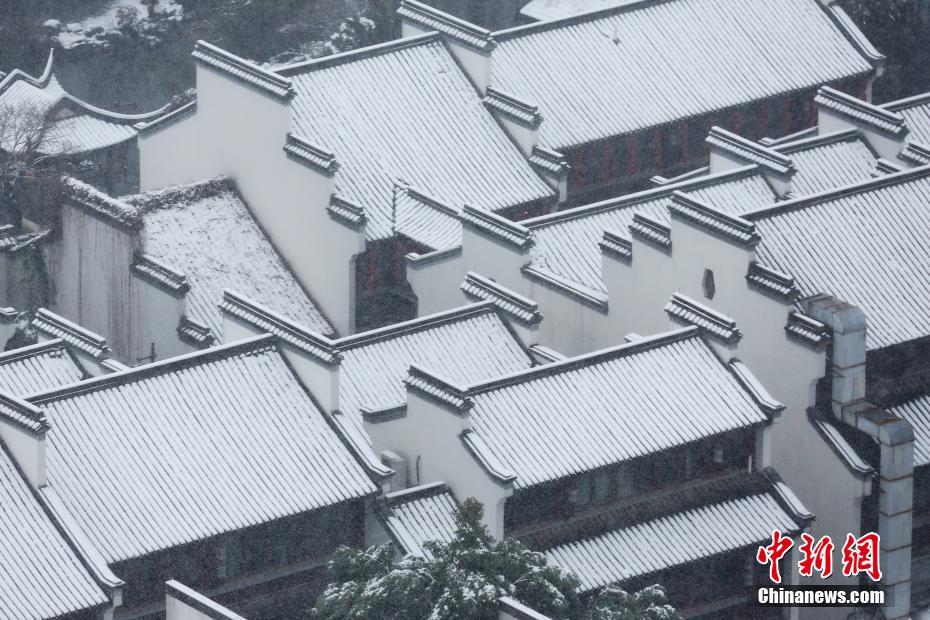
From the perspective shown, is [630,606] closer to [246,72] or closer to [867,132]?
[867,132]

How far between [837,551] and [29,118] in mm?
41346

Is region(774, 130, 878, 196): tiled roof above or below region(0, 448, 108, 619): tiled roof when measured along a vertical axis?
above

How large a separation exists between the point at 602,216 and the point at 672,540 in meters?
18.3

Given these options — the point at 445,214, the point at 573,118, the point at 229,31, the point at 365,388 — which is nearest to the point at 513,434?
the point at 365,388

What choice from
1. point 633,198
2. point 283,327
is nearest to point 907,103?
point 633,198

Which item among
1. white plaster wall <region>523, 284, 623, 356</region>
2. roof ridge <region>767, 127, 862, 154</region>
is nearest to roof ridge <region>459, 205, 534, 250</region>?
white plaster wall <region>523, 284, 623, 356</region>

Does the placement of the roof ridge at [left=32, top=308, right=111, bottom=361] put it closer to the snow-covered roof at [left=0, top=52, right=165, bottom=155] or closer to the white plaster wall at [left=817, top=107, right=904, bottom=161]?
the snow-covered roof at [left=0, top=52, right=165, bottom=155]

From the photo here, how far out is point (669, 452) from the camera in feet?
244

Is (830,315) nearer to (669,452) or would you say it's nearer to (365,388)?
(669,452)

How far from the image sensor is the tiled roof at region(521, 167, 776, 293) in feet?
284

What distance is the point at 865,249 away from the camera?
269 feet

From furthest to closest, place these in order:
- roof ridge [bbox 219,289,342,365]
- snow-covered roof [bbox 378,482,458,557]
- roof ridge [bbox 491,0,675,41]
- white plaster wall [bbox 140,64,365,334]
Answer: roof ridge [bbox 491,0,675,41]
white plaster wall [bbox 140,64,365,334]
roof ridge [bbox 219,289,342,365]
snow-covered roof [bbox 378,482,458,557]

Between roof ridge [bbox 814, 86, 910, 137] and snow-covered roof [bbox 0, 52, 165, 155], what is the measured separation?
3068 cm

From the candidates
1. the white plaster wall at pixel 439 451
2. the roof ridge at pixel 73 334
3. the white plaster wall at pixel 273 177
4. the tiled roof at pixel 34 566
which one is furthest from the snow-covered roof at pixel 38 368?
the white plaster wall at pixel 273 177
